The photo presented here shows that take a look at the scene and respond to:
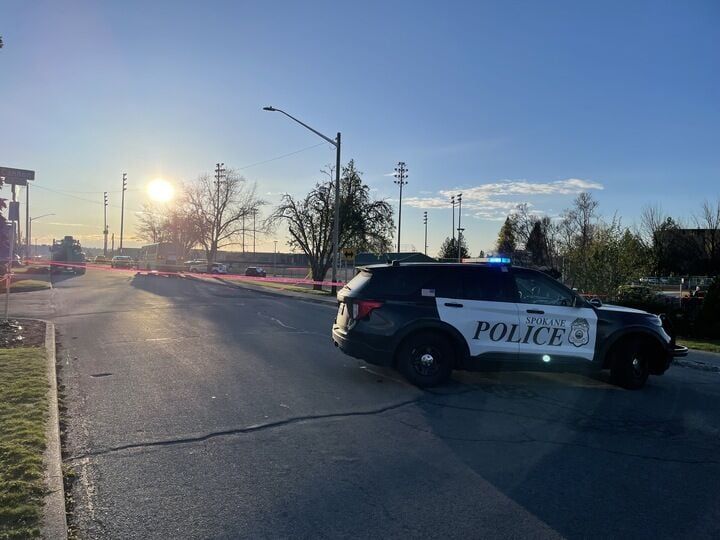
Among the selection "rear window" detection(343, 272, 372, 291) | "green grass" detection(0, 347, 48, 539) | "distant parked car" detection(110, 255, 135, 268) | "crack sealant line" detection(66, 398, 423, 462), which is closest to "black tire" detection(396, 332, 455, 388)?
"crack sealant line" detection(66, 398, 423, 462)

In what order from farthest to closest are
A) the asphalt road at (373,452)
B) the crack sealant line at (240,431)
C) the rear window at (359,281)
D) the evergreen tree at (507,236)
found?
the evergreen tree at (507,236)
the rear window at (359,281)
the crack sealant line at (240,431)
the asphalt road at (373,452)

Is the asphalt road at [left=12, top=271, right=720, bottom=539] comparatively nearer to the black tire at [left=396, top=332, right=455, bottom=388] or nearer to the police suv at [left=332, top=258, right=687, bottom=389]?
the black tire at [left=396, top=332, right=455, bottom=388]

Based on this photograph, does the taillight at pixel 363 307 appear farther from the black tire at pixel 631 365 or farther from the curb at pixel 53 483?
the curb at pixel 53 483

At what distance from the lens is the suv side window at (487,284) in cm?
784

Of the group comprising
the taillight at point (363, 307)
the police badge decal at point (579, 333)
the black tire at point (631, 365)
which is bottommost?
the black tire at point (631, 365)

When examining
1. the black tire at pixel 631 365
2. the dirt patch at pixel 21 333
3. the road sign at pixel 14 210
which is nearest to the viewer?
the black tire at pixel 631 365

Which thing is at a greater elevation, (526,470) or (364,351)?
(364,351)

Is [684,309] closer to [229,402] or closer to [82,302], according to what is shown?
[229,402]

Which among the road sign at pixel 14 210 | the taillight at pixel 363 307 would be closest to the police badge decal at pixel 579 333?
the taillight at pixel 363 307

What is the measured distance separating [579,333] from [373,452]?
3976 millimetres

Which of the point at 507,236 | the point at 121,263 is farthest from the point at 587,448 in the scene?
the point at 507,236

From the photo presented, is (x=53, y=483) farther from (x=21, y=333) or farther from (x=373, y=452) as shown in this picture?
(x=21, y=333)

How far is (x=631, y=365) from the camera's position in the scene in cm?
804

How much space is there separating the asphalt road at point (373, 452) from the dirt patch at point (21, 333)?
1.61m
